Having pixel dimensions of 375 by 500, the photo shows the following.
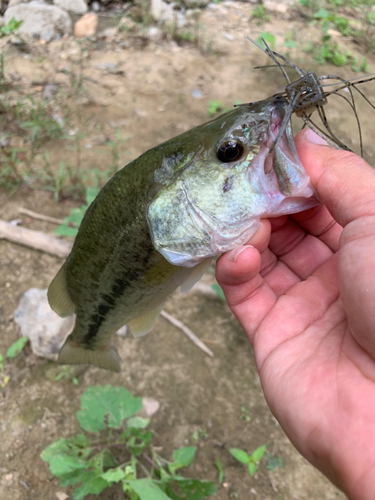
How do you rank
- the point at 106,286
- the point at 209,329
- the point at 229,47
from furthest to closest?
the point at 229,47 < the point at 209,329 < the point at 106,286

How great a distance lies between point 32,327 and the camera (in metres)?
2.90

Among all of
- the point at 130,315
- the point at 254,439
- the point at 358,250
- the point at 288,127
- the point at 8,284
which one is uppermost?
the point at 288,127

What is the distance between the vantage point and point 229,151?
4.48 ft

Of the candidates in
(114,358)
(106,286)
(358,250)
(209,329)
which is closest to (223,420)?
(209,329)

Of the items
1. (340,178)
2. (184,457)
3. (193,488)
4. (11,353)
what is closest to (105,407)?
(184,457)

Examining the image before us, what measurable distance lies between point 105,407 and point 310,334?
1.44 meters

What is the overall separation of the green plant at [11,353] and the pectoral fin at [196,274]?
185 cm

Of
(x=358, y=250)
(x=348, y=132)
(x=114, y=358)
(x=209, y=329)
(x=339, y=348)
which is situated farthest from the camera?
(x=348, y=132)

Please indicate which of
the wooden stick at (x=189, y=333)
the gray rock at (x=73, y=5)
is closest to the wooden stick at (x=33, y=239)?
the wooden stick at (x=189, y=333)

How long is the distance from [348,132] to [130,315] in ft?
16.1

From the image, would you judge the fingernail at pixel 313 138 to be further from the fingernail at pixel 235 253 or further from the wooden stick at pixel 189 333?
the wooden stick at pixel 189 333

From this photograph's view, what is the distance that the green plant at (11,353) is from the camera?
2767mm

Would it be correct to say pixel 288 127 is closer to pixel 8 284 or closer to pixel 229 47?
pixel 8 284

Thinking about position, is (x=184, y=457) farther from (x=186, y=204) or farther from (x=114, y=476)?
(x=186, y=204)
